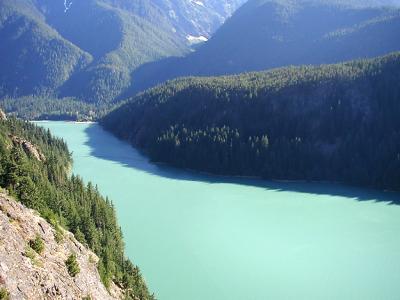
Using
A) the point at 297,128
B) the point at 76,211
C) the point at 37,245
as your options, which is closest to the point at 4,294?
the point at 37,245

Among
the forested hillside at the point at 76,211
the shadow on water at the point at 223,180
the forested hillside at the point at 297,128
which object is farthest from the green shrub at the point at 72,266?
the forested hillside at the point at 297,128

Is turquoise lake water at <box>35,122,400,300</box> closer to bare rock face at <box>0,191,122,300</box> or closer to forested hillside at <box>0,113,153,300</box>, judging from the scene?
forested hillside at <box>0,113,153,300</box>

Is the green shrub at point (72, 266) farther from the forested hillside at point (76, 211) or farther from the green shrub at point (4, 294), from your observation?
the green shrub at point (4, 294)

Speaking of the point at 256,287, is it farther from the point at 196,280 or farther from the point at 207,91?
the point at 207,91

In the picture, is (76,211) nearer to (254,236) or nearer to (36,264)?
(36,264)

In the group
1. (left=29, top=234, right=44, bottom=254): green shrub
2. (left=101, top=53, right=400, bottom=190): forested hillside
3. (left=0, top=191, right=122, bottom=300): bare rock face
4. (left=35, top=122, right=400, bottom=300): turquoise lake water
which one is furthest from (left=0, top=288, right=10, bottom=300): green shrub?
(left=101, top=53, right=400, bottom=190): forested hillside

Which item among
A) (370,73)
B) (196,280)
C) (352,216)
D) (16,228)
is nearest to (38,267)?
(16,228)
